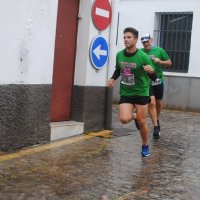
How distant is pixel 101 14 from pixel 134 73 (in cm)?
209

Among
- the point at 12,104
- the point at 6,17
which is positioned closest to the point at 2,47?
the point at 6,17

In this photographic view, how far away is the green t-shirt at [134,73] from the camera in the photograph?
6984 millimetres

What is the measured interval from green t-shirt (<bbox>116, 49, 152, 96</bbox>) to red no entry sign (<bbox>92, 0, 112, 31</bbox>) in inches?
63.1

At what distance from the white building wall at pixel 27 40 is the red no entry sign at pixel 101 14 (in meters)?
1.15

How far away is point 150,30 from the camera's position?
45.9ft

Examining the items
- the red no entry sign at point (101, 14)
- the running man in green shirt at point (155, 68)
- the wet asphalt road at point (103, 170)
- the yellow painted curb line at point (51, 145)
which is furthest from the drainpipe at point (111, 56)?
the running man in green shirt at point (155, 68)

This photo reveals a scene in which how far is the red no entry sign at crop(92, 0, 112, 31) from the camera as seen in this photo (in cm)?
852

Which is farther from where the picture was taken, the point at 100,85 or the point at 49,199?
the point at 100,85

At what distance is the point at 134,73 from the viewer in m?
7.07

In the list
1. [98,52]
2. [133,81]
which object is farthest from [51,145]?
[98,52]

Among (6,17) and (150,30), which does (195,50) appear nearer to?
(150,30)

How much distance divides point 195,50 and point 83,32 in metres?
5.70

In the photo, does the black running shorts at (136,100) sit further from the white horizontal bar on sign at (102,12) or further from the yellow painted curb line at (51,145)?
the white horizontal bar on sign at (102,12)

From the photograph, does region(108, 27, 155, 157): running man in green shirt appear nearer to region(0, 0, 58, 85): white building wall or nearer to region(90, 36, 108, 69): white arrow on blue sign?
region(0, 0, 58, 85): white building wall
